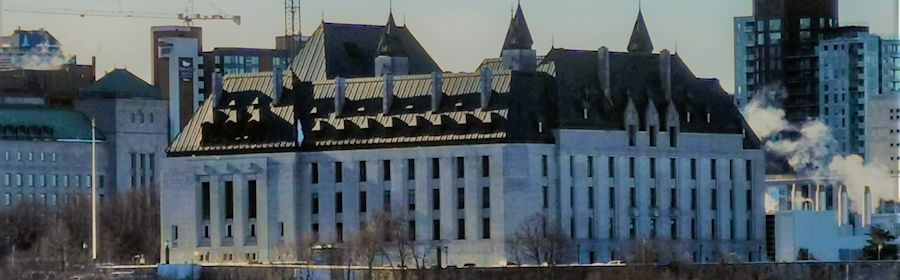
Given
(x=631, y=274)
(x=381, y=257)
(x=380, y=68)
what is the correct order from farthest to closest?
(x=380, y=68), (x=381, y=257), (x=631, y=274)

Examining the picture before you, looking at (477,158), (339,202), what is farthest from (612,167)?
(339,202)

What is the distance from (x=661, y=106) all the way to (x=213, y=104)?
60.9 ft

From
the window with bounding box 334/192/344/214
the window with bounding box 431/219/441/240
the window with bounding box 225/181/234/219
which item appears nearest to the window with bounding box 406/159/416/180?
the window with bounding box 431/219/441/240

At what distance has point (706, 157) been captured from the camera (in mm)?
187375

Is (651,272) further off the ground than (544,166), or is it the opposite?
(544,166)

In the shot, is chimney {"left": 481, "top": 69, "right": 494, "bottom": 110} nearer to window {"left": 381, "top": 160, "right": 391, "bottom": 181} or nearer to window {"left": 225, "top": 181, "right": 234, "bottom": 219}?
window {"left": 381, "top": 160, "right": 391, "bottom": 181}

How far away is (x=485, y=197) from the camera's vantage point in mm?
182125

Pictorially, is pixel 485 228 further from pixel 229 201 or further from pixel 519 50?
pixel 229 201

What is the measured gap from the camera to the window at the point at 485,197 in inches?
7156

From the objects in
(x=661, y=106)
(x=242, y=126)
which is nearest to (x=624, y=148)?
(x=661, y=106)

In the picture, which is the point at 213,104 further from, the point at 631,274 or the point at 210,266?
the point at 631,274

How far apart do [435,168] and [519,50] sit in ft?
19.7

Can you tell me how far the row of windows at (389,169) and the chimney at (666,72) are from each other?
898cm

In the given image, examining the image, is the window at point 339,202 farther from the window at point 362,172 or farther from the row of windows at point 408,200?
the window at point 362,172
